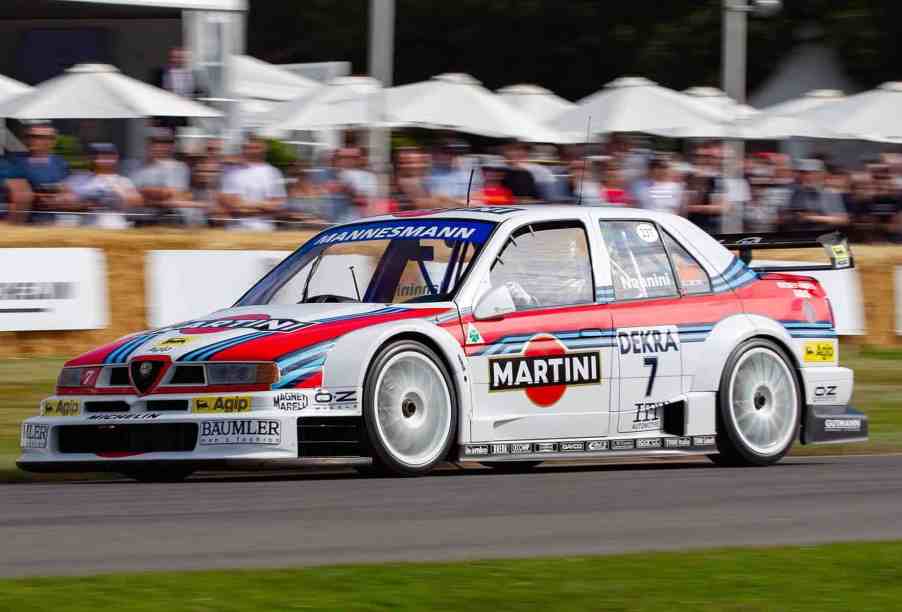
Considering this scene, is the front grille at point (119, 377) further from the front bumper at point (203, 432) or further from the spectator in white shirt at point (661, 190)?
the spectator in white shirt at point (661, 190)

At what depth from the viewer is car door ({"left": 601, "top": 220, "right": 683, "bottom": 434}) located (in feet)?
32.1

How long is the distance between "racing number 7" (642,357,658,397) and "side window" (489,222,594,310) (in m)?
0.47

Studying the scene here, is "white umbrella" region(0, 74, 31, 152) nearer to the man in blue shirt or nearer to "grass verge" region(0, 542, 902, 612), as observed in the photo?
the man in blue shirt

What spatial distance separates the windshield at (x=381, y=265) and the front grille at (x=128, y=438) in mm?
1370

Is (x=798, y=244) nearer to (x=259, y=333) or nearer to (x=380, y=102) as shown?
(x=259, y=333)

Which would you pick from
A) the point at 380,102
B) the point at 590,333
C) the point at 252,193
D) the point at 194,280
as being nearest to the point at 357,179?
the point at 252,193

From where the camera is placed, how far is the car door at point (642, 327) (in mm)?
9773

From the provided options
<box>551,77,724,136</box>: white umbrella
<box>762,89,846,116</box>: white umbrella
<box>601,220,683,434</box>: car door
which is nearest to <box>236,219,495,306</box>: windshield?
<box>601,220,683,434</box>: car door

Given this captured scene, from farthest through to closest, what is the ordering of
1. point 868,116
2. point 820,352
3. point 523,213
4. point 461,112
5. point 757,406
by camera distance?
point 868,116
point 461,112
point 820,352
point 757,406
point 523,213

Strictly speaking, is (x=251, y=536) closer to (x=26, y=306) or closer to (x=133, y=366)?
(x=133, y=366)

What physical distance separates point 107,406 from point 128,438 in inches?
8.4

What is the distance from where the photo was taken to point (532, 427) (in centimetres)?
938

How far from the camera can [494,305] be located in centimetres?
925

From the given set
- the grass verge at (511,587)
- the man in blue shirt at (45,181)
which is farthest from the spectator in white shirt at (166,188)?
the grass verge at (511,587)
